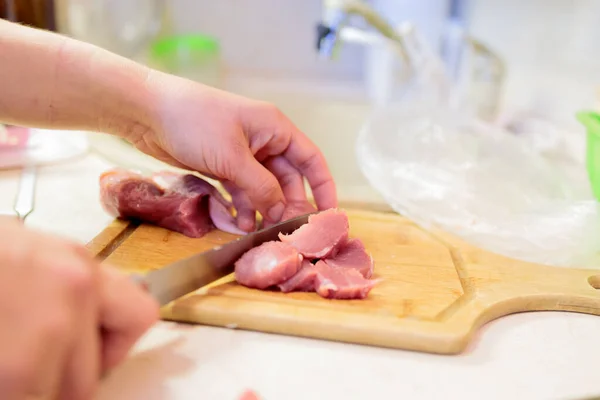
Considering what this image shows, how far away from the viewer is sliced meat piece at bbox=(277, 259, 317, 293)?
2.63 ft

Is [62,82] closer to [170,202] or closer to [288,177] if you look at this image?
[170,202]

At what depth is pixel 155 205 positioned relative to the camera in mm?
964

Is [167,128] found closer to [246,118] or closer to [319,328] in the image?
[246,118]

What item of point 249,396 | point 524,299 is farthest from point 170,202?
point 524,299

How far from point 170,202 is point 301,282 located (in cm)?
29

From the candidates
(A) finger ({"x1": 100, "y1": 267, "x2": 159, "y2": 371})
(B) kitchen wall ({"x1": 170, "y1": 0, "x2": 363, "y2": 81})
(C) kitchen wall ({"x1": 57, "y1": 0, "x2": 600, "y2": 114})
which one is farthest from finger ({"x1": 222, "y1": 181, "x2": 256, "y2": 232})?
(B) kitchen wall ({"x1": 170, "y1": 0, "x2": 363, "y2": 81})

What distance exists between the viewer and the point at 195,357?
0.68m

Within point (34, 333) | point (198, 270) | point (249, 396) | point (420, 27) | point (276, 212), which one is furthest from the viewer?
point (420, 27)

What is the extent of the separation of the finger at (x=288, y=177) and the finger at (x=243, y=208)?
0.26ft

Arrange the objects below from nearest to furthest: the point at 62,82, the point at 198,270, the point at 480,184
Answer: the point at 198,270 → the point at 62,82 → the point at 480,184

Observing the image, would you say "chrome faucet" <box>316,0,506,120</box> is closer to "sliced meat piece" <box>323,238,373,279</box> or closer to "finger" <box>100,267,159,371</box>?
"sliced meat piece" <box>323,238,373,279</box>

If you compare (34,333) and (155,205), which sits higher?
(34,333)

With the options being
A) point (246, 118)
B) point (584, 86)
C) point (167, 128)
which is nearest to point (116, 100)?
point (167, 128)

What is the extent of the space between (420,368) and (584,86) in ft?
3.64
